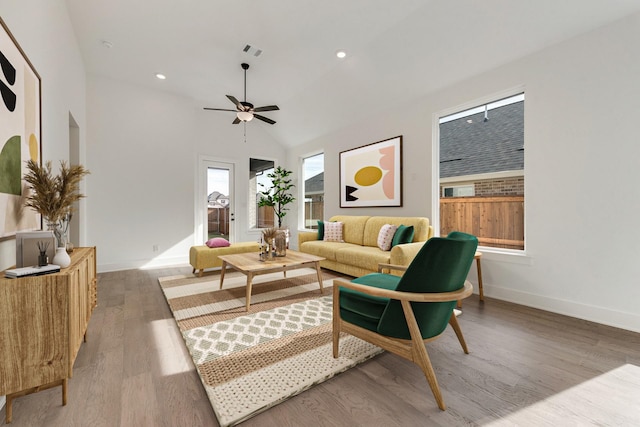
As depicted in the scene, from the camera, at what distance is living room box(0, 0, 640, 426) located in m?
2.40

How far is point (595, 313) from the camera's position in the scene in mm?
2547

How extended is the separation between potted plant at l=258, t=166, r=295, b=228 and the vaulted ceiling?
2.31 m

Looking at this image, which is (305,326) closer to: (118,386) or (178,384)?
(178,384)

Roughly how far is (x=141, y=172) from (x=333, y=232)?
147 inches

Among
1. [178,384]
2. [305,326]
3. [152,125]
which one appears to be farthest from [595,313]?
[152,125]

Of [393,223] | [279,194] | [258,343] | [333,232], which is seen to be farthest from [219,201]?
[258,343]

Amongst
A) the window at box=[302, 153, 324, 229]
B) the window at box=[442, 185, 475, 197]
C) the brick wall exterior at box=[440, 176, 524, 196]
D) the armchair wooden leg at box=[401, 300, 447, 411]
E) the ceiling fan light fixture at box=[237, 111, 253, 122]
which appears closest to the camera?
the armchair wooden leg at box=[401, 300, 447, 411]

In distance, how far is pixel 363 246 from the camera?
445 centimetres

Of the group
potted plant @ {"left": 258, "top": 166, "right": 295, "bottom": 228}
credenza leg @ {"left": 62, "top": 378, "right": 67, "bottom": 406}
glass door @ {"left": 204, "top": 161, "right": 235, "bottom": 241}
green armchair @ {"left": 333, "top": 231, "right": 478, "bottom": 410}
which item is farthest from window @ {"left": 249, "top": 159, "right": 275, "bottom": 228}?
green armchair @ {"left": 333, "top": 231, "right": 478, "bottom": 410}

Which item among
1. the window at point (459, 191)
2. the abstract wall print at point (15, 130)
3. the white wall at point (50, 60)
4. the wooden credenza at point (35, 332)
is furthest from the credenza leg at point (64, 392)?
the window at point (459, 191)

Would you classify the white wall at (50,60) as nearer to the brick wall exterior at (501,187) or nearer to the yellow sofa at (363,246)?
the yellow sofa at (363,246)

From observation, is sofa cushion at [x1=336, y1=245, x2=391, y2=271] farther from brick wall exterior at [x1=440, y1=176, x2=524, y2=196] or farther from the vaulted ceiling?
the vaulted ceiling

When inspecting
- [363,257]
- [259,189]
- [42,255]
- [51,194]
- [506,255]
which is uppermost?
[259,189]

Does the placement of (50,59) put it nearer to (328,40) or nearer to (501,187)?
(328,40)
